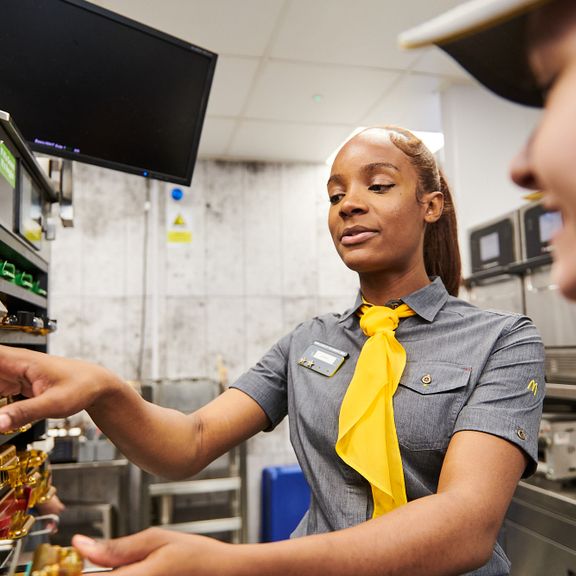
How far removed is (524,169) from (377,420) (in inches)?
34.1

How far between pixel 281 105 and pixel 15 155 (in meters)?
2.61

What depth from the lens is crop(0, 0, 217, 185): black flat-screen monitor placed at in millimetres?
1294

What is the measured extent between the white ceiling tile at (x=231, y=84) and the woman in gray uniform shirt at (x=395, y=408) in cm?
201

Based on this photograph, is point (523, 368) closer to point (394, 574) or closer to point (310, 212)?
point (394, 574)

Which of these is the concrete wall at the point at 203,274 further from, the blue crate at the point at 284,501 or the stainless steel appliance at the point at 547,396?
the stainless steel appliance at the point at 547,396

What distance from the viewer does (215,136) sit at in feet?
13.1

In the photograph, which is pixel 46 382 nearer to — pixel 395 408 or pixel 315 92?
pixel 395 408

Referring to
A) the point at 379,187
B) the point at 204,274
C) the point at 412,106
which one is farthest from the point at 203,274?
the point at 379,187

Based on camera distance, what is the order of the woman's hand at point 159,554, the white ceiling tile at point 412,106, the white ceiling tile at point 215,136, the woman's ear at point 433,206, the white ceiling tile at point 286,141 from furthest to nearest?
the white ceiling tile at point 286,141 < the white ceiling tile at point 215,136 < the white ceiling tile at point 412,106 < the woman's ear at point 433,206 < the woman's hand at point 159,554

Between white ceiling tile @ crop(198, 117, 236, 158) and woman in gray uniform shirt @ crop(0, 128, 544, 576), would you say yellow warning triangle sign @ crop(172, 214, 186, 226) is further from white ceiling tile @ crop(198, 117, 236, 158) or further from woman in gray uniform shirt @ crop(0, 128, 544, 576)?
woman in gray uniform shirt @ crop(0, 128, 544, 576)

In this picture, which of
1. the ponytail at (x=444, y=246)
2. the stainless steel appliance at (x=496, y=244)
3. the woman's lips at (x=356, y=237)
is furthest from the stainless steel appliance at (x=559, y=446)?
the woman's lips at (x=356, y=237)

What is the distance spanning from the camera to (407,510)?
0.77m

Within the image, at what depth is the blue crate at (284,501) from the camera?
3.96 meters

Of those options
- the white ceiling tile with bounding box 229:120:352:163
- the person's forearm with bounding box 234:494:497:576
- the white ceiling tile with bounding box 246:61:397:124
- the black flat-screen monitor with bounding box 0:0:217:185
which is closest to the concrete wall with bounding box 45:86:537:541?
the white ceiling tile with bounding box 229:120:352:163
